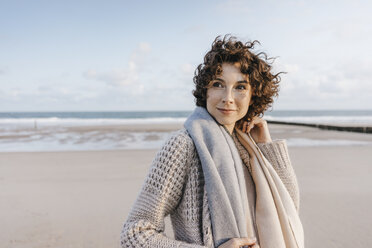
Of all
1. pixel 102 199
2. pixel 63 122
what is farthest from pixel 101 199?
pixel 63 122

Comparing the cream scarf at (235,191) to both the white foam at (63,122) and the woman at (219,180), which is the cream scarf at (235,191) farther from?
the white foam at (63,122)

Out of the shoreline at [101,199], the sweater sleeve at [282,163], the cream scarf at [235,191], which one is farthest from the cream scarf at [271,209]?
the shoreline at [101,199]

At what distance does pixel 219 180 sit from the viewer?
1178 mm

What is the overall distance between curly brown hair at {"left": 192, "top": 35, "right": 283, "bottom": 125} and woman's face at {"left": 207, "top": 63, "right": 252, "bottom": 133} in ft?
0.09

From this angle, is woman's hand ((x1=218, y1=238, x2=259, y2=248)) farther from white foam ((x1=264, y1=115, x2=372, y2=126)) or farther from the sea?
white foam ((x1=264, y1=115, x2=372, y2=126))

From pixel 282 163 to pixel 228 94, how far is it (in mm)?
680

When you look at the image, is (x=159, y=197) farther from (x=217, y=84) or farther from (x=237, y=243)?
(x=217, y=84)

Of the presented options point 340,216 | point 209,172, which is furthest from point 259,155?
point 340,216

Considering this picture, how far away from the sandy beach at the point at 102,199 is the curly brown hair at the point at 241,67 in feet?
9.46

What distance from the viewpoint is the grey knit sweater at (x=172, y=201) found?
1171mm

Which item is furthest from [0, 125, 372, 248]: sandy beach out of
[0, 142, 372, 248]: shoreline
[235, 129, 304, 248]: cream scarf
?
[235, 129, 304, 248]: cream scarf

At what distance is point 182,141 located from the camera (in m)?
1.22

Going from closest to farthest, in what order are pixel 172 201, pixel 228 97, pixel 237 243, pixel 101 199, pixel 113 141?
pixel 237 243, pixel 172 201, pixel 228 97, pixel 101 199, pixel 113 141

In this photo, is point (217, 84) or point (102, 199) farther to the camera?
point (102, 199)
